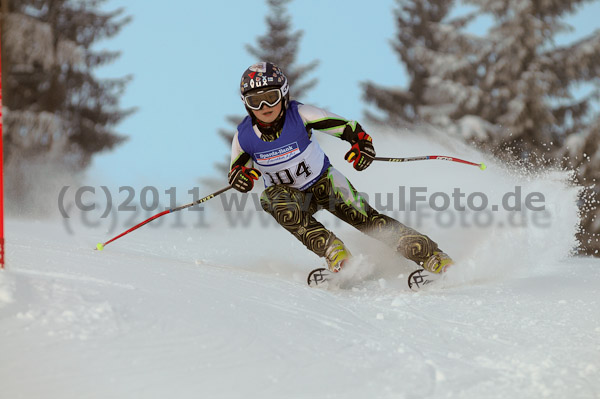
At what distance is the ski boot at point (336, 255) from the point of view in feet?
15.5

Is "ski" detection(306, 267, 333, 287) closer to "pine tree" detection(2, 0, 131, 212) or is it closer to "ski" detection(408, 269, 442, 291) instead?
"ski" detection(408, 269, 442, 291)

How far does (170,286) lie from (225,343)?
36.7 inches

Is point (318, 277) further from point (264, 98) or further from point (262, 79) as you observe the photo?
point (262, 79)

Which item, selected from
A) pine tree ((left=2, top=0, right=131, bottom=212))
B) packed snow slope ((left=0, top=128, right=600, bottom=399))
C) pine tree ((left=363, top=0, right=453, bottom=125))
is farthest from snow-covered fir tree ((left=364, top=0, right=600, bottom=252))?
pine tree ((left=2, top=0, right=131, bottom=212))

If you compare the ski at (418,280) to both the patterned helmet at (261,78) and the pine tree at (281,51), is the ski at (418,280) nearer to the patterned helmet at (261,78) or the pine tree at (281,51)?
the patterned helmet at (261,78)

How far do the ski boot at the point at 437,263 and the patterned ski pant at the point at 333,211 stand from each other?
35mm

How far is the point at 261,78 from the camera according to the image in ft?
15.7

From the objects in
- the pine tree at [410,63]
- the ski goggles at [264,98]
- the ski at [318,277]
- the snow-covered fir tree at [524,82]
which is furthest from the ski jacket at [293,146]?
the pine tree at [410,63]

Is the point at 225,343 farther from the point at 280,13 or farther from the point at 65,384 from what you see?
the point at 280,13

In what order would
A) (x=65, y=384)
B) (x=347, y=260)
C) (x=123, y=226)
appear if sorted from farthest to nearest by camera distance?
(x=123, y=226)
(x=347, y=260)
(x=65, y=384)

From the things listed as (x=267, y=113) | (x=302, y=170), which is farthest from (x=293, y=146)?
(x=267, y=113)

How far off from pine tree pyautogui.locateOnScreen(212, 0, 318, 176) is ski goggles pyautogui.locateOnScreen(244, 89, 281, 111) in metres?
14.4

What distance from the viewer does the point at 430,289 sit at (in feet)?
16.0

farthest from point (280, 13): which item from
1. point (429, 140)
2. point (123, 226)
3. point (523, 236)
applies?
point (523, 236)
